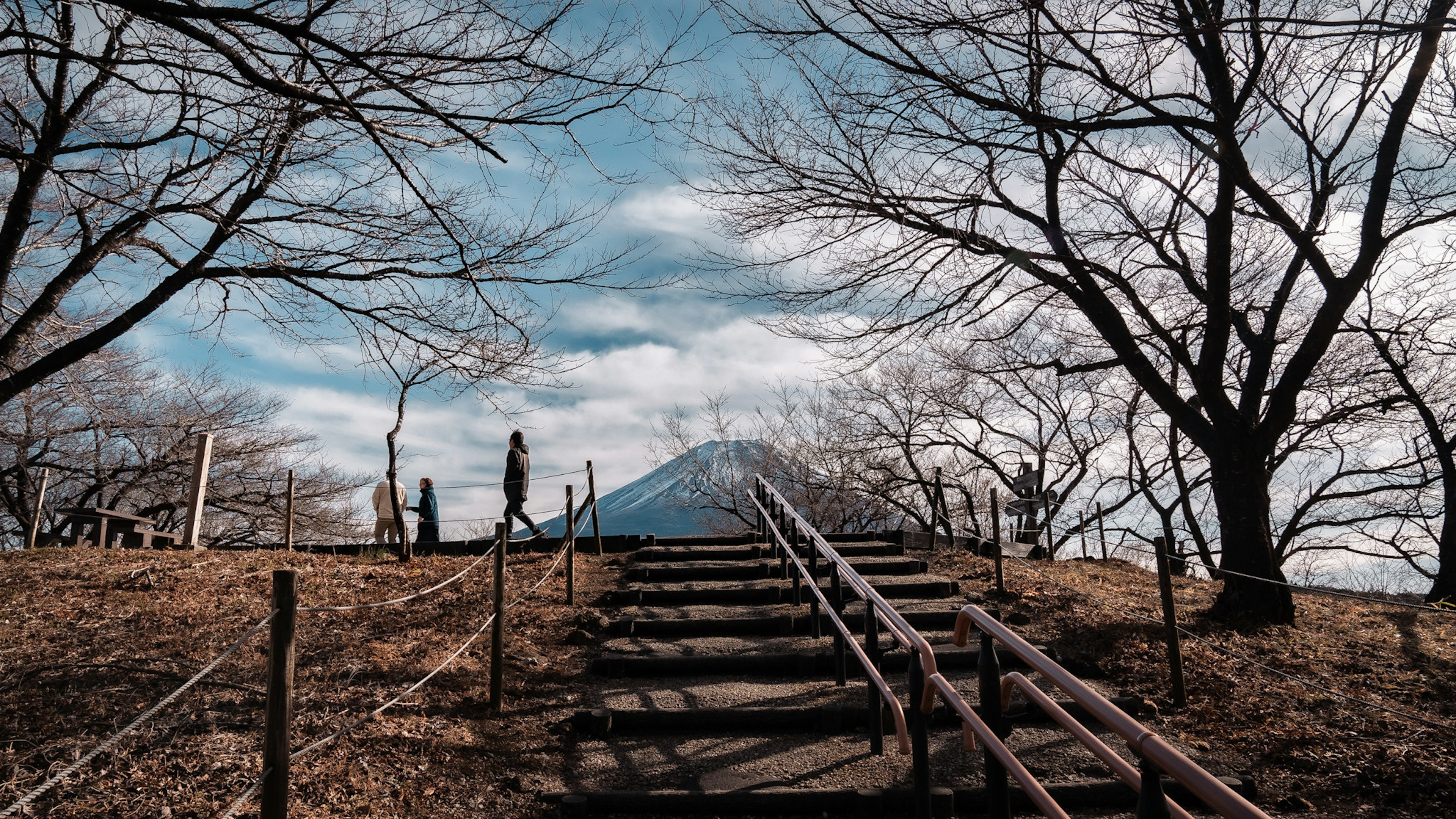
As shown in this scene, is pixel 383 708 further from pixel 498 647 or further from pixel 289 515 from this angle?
pixel 289 515

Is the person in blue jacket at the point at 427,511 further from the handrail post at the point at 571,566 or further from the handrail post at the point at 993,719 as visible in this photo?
the handrail post at the point at 993,719

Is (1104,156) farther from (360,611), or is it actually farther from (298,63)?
(360,611)

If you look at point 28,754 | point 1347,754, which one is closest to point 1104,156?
point 1347,754

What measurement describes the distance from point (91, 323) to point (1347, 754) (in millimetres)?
13269

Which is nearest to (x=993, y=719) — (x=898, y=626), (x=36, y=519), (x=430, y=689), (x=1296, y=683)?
(x=898, y=626)

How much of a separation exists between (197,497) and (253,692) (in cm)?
841

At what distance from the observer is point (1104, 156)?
31.0 feet

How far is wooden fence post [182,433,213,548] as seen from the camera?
12.4 m

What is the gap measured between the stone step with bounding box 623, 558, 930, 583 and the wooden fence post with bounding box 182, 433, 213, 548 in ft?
22.1

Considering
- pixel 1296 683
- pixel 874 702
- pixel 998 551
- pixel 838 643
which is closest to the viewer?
pixel 874 702

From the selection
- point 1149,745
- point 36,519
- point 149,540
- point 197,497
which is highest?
point 197,497

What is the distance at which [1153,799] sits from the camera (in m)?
2.05

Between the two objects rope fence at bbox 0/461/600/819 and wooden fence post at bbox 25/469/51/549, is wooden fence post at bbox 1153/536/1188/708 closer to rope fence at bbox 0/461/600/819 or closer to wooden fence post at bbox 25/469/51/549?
rope fence at bbox 0/461/600/819

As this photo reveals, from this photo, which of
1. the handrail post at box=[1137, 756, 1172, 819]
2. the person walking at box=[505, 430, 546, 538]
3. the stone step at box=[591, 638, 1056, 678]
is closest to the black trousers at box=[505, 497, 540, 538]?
the person walking at box=[505, 430, 546, 538]
